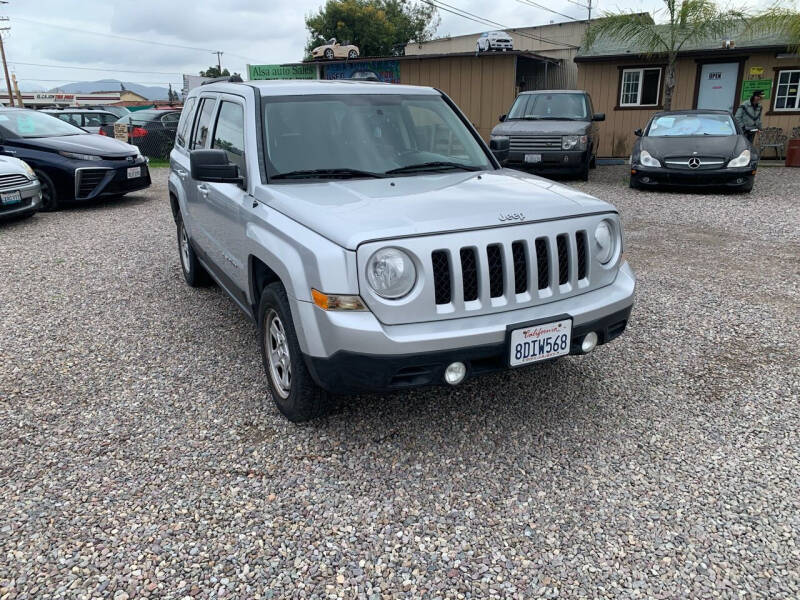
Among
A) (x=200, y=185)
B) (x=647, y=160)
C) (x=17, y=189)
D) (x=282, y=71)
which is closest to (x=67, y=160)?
(x=17, y=189)

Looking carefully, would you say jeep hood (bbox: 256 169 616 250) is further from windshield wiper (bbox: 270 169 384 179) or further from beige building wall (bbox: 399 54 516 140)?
beige building wall (bbox: 399 54 516 140)

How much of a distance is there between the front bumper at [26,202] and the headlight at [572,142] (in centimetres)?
910

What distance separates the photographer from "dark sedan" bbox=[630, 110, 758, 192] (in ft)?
34.6

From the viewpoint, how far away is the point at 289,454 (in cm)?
315

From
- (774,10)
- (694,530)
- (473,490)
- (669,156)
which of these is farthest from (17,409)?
(774,10)

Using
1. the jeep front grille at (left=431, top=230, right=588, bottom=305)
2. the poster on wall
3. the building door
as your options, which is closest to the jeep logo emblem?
the jeep front grille at (left=431, top=230, right=588, bottom=305)

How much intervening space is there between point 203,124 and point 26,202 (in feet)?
18.6

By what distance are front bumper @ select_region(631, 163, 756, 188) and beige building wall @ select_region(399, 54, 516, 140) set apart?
8936mm

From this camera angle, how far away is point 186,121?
18.1 ft

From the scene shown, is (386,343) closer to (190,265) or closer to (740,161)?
(190,265)

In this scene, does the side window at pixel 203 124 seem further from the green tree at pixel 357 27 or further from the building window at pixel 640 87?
the green tree at pixel 357 27

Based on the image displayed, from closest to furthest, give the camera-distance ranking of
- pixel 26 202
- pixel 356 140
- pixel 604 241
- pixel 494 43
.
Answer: pixel 604 241
pixel 356 140
pixel 26 202
pixel 494 43

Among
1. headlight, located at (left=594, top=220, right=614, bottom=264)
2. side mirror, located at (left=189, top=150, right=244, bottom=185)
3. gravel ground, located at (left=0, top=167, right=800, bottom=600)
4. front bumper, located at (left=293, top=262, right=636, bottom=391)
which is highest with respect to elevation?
side mirror, located at (left=189, top=150, right=244, bottom=185)

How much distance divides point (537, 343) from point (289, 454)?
1.35 meters
